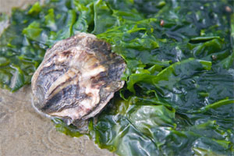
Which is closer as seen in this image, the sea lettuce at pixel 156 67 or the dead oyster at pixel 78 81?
the sea lettuce at pixel 156 67

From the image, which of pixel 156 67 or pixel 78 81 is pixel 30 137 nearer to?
pixel 78 81

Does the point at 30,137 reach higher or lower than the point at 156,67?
lower

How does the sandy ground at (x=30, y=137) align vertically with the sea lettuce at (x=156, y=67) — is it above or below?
below

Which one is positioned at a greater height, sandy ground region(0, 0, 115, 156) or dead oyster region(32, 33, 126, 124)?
dead oyster region(32, 33, 126, 124)

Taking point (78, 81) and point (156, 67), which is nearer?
point (78, 81)

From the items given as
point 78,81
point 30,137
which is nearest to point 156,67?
point 78,81
